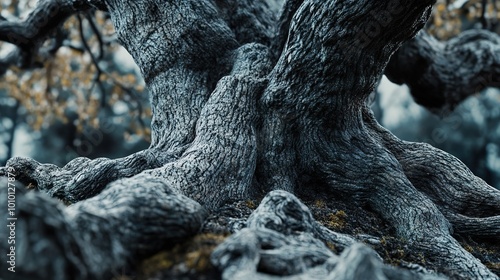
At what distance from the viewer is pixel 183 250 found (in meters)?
3.26

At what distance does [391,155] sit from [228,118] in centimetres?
175

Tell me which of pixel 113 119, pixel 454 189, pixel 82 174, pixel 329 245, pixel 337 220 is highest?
pixel 113 119

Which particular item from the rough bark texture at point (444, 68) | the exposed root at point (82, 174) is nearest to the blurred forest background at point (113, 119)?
the rough bark texture at point (444, 68)

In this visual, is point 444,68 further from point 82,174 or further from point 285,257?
point 285,257

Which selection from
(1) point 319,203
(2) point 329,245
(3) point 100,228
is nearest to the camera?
(3) point 100,228

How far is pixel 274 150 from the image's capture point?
5.36 m

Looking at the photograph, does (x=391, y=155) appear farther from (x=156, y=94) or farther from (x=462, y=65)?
(x=462, y=65)

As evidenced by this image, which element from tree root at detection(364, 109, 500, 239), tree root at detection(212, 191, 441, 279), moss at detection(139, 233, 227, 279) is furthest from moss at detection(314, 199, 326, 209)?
moss at detection(139, 233, 227, 279)

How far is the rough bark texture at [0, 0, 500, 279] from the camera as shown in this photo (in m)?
3.47

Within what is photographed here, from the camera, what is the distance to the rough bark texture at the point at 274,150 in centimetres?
347

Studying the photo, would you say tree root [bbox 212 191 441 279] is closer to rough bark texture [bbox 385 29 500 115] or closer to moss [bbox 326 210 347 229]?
moss [bbox 326 210 347 229]

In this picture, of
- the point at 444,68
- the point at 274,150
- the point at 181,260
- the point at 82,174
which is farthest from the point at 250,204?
the point at 444,68

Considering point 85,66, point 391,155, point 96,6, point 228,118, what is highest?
point 85,66

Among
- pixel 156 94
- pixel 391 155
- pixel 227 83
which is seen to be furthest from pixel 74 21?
pixel 391 155
